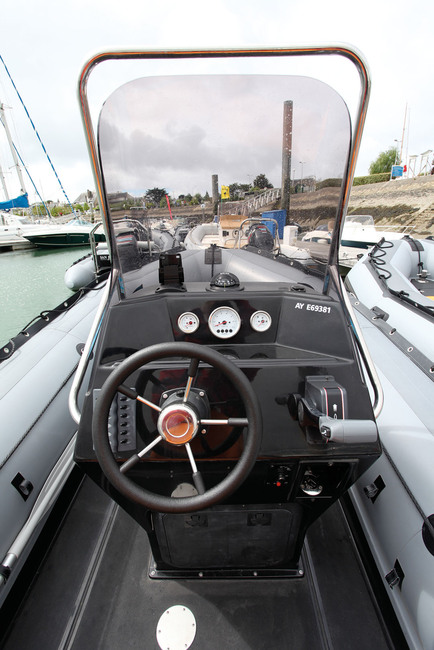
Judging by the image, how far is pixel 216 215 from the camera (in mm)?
1948

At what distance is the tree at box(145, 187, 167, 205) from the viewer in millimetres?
1818

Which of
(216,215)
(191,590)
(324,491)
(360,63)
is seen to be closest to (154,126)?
(216,215)

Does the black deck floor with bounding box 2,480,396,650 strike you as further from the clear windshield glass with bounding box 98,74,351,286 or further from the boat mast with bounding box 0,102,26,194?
the boat mast with bounding box 0,102,26,194

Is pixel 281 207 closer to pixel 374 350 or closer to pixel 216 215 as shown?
pixel 216 215

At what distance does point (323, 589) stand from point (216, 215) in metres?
2.16

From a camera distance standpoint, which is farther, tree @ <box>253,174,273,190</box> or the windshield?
tree @ <box>253,174,273,190</box>

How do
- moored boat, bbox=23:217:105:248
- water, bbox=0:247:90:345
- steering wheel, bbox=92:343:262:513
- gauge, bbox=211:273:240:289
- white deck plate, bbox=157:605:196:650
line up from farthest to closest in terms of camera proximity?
moored boat, bbox=23:217:105:248 < water, bbox=0:247:90:345 < gauge, bbox=211:273:240:289 < white deck plate, bbox=157:605:196:650 < steering wheel, bbox=92:343:262:513

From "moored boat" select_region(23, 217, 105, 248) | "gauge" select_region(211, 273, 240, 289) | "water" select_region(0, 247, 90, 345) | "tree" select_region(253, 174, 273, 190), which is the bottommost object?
"water" select_region(0, 247, 90, 345)

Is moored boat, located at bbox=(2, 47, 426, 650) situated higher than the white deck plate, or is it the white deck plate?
moored boat, located at bbox=(2, 47, 426, 650)

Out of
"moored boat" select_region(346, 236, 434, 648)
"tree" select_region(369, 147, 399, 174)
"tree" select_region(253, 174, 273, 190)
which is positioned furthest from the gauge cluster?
"tree" select_region(369, 147, 399, 174)

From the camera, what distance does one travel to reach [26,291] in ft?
31.8

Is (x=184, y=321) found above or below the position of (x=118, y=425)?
above

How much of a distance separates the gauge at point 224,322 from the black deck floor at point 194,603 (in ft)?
4.48

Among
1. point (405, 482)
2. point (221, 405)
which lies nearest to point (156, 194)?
point (221, 405)
